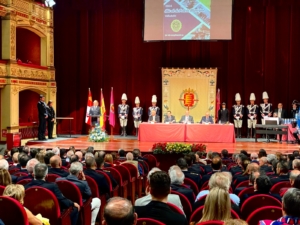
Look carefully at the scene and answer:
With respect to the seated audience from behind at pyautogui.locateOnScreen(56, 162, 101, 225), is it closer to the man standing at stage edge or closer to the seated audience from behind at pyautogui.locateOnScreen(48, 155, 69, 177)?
the seated audience from behind at pyautogui.locateOnScreen(48, 155, 69, 177)

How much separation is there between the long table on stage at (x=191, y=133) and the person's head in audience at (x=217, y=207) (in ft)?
34.5

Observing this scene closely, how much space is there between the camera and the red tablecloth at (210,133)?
13.1 metres

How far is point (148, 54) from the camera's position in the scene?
16.8 metres

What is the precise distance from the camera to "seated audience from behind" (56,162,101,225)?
4363 mm

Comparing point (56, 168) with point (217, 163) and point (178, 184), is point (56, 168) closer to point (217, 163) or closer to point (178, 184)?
point (178, 184)

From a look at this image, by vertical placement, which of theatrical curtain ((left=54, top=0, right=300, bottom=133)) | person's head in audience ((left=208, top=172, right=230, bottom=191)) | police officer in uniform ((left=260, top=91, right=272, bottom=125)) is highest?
theatrical curtain ((left=54, top=0, right=300, bottom=133))

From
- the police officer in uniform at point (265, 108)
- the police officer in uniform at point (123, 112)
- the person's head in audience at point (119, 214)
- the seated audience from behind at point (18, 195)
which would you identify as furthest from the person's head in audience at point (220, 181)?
the police officer in uniform at point (123, 112)

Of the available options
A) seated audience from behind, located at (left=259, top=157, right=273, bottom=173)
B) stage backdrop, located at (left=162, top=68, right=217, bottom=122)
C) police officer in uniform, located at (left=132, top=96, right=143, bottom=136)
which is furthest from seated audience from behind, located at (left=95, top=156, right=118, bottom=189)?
stage backdrop, located at (left=162, top=68, right=217, bottom=122)

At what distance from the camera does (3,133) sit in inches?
542

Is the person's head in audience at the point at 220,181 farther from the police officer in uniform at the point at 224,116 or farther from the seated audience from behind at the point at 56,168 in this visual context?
the police officer in uniform at the point at 224,116

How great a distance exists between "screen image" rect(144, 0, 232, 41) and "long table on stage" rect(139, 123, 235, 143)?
12.1 ft

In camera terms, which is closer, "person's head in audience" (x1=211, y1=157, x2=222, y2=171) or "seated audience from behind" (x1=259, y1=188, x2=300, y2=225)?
"seated audience from behind" (x1=259, y1=188, x2=300, y2=225)

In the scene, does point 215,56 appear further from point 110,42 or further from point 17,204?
point 17,204

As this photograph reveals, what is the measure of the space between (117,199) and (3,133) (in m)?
12.6
